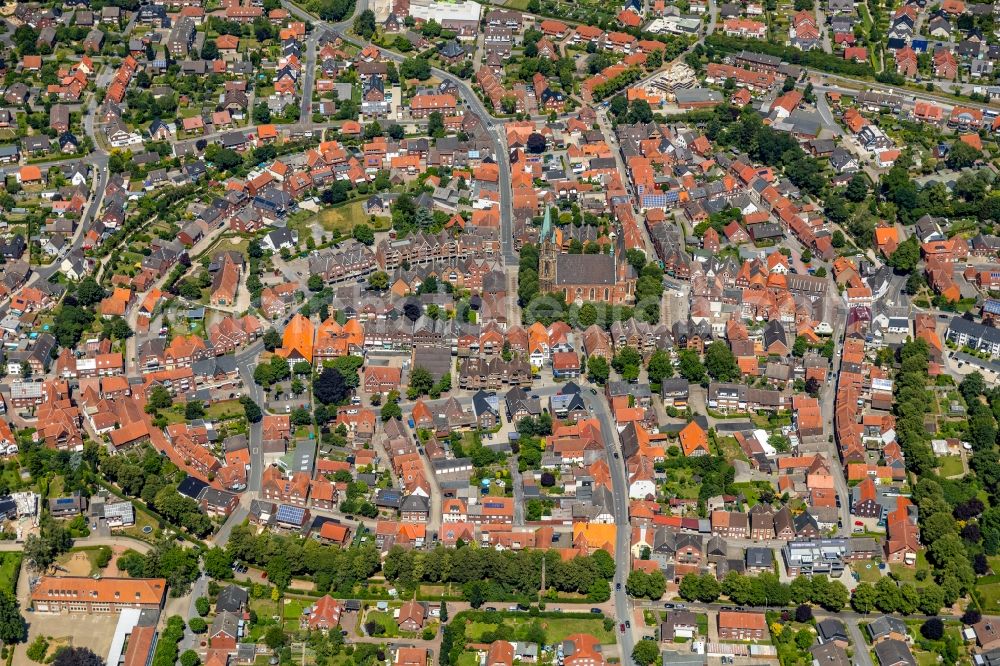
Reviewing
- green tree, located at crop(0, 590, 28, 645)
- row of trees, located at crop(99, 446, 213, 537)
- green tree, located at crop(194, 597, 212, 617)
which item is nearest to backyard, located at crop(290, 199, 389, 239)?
row of trees, located at crop(99, 446, 213, 537)

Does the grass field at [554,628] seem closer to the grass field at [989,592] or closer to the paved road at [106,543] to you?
the paved road at [106,543]

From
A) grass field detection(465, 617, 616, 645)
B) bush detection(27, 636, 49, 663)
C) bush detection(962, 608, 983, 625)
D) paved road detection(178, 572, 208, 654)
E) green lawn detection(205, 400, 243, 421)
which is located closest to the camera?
bush detection(27, 636, 49, 663)

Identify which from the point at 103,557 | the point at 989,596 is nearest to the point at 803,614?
the point at 989,596

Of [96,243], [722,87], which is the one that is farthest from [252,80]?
[722,87]

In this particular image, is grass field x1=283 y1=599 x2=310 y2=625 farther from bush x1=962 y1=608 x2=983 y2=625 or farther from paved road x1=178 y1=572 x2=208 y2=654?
bush x1=962 y1=608 x2=983 y2=625

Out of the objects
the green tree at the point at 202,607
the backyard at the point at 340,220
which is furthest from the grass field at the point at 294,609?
the backyard at the point at 340,220

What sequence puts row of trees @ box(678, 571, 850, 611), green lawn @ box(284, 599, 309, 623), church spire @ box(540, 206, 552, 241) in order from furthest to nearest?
church spire @ box(540, 206, 552, 241) < row of trees @ box(678, 571, 850, 611) < green lawn @ box(284, 599, 309, 623)
